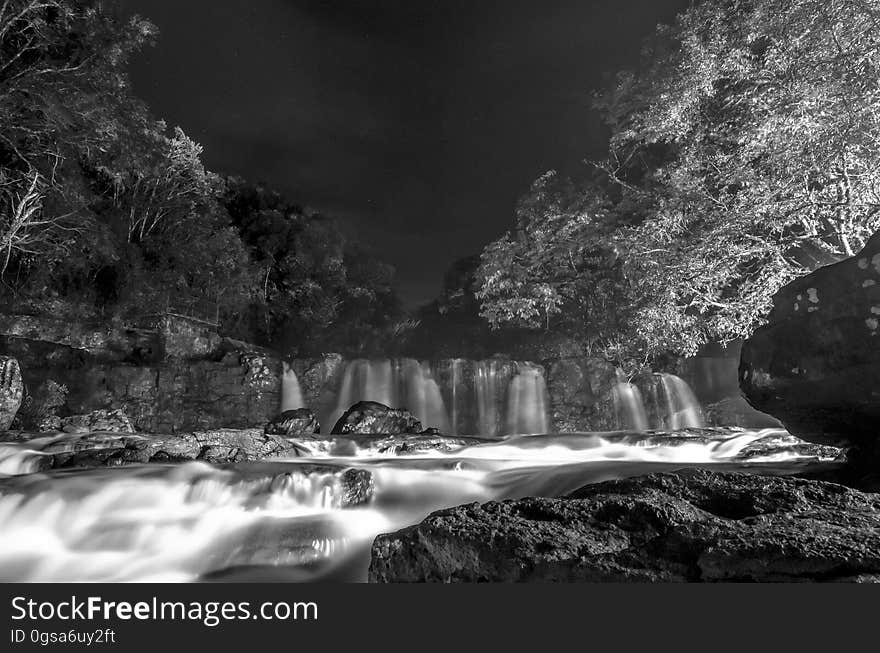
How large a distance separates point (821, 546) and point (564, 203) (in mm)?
16329

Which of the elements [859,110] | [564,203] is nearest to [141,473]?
[859,110]

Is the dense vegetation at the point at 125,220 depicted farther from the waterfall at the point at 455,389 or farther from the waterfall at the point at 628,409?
the waterfall at the point at 628,409

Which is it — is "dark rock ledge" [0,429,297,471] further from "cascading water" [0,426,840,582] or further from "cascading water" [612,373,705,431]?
"cascading water" [612,373,705,431]

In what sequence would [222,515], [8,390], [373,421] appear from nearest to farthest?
[222,515]
[8,390]
[373,421]

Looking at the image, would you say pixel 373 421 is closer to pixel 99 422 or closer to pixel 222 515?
pixel 99 422

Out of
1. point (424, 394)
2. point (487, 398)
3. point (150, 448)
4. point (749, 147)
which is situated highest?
point (749, 147)

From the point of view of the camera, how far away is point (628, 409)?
17.5 metres

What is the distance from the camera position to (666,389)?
1814 cm

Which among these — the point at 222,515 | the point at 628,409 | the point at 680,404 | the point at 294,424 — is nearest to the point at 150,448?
the point at 222,515

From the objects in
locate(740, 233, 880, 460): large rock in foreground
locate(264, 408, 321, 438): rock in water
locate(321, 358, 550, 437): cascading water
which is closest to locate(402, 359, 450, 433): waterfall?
locate(321, 358, 550, 437): cascading water

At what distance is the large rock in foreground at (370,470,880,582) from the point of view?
174 cm

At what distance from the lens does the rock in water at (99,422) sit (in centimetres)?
1311

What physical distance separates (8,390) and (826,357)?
14673mm

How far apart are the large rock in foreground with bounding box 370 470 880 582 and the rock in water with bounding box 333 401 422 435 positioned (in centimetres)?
1062
